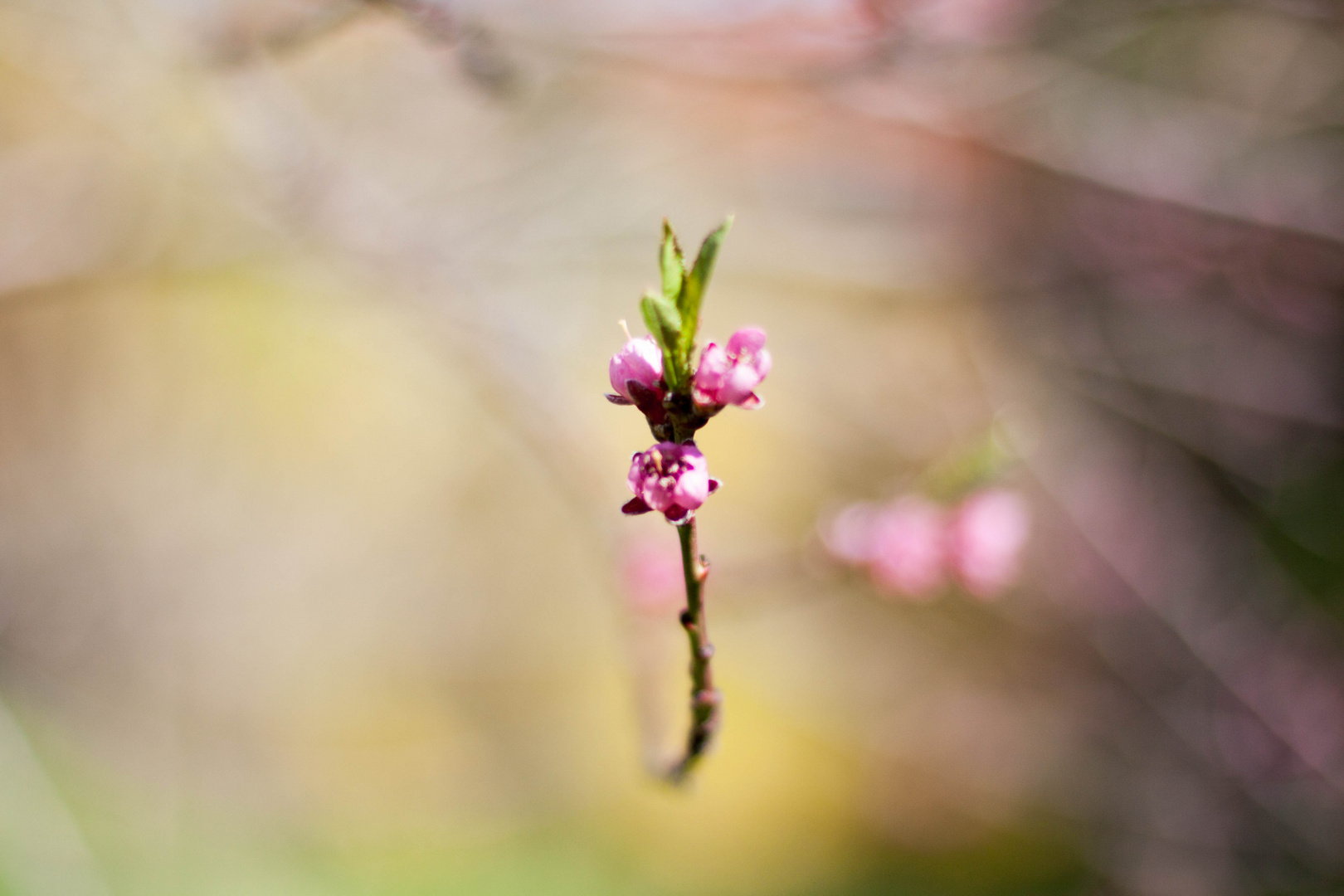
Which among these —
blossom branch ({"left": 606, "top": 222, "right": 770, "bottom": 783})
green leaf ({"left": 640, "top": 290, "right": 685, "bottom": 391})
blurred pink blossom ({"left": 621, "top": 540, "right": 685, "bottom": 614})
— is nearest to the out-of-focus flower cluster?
blurred pink blossom ({"left": 621, "top": 540, "right": 685, "bottom": 614})

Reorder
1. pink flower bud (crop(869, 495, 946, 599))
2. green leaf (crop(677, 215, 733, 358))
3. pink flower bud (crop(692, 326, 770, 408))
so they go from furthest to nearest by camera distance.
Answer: pink flower bud (crop(869, 495, 946, 599))
pink flower bud (crop(692, 326, 770, 408))
green leaf (crop(677, 215, 733, 358))

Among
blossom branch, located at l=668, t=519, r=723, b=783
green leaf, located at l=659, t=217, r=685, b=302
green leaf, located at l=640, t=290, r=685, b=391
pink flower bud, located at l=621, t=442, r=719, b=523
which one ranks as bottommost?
blossom branch, located at l=668, t=519, r=723, b=783

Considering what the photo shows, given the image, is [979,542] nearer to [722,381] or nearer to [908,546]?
[908,546]

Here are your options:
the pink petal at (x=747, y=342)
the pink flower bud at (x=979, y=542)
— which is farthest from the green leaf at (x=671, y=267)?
the pink flower bud at (x=979, y=542)

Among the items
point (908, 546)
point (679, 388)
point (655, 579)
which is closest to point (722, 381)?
point (679, 388)

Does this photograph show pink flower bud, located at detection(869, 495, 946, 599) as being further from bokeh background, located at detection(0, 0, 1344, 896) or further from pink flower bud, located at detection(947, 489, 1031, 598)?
bokeh background, located at detection(0, 0, 1344, 896)

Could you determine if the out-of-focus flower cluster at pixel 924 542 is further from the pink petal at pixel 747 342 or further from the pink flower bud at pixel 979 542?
the pink petal at pixel 747 342
